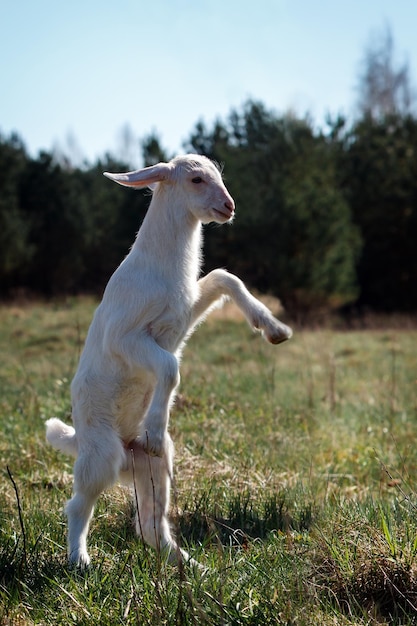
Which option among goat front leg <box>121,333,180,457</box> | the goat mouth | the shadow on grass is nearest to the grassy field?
the shadow on grass

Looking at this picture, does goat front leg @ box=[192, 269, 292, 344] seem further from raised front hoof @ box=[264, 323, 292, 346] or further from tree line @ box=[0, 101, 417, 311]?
tree line @ box=[0, 101, 417, 311]

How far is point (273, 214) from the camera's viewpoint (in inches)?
862

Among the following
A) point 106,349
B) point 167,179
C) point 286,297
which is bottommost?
point 286,297

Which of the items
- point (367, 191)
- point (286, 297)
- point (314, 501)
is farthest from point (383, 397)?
point (367, 191)

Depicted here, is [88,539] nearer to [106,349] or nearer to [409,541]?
[106,349]

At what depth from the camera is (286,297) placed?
22.1 m

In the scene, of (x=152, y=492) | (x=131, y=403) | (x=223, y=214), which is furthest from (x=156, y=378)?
(x=223, y=214)

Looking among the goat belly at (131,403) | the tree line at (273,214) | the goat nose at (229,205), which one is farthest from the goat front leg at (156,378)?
the tree line at (273,214)

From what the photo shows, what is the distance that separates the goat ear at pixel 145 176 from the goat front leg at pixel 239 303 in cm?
67

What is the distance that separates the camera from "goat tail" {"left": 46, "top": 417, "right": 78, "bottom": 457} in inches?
169

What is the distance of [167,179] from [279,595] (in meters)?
2.33

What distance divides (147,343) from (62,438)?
901 millimetres

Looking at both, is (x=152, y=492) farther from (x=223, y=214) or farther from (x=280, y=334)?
(x=223, y=214)

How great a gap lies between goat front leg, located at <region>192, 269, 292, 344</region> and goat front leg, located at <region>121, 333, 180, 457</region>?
55 centimetres
